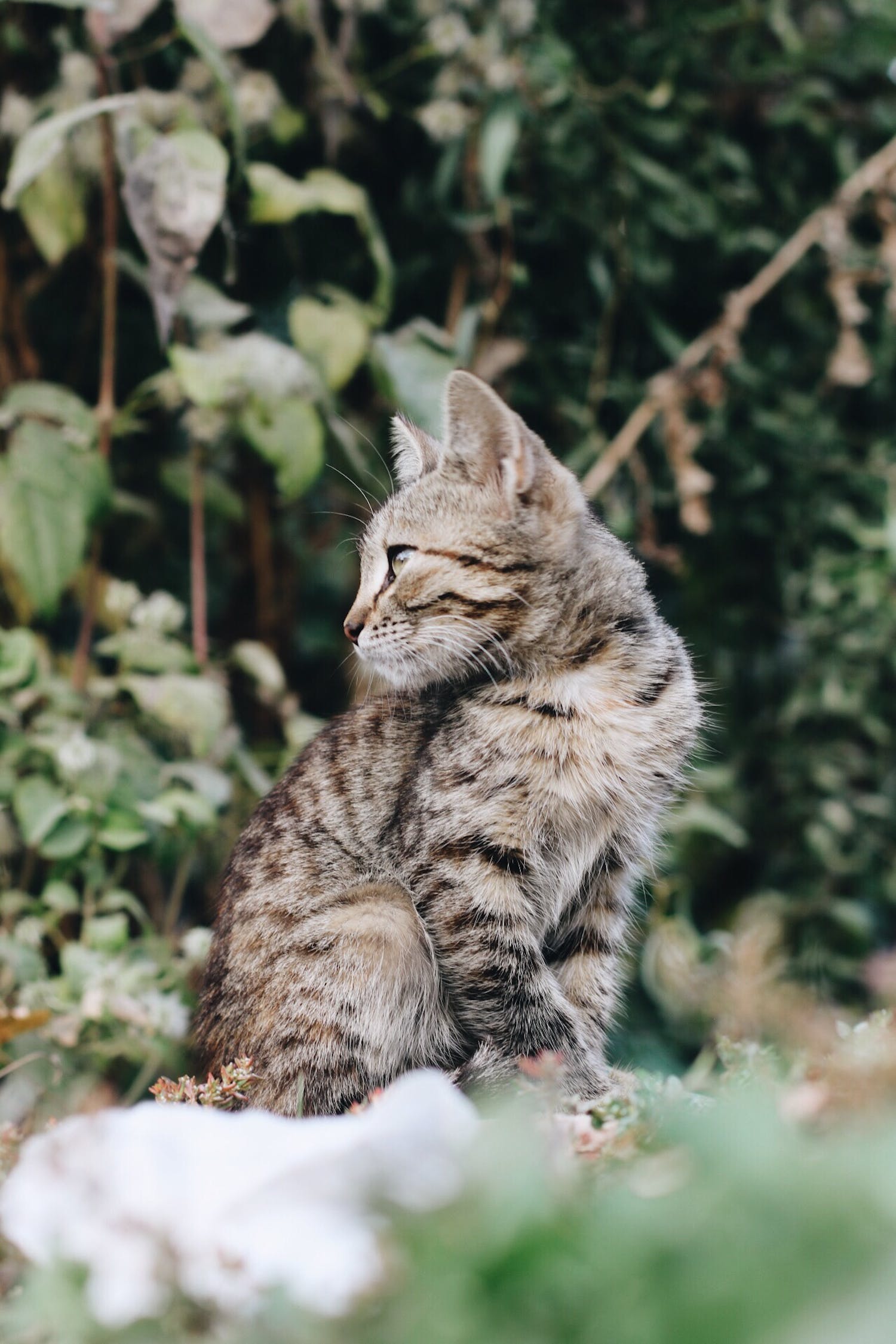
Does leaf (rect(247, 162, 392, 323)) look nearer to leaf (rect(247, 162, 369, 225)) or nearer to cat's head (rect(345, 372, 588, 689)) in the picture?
leaf (rect(247, 162, 369, 225))

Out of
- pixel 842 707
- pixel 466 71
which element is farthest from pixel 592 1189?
pixel 842 707

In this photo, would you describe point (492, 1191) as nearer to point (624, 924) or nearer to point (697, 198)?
point (624, 924)

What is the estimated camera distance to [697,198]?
137 inches

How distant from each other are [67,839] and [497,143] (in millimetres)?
1898

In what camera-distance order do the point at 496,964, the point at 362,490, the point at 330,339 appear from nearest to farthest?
the point at 496,964 → the point at 362,490 → the point at 330,339

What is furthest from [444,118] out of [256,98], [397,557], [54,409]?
[397,557]

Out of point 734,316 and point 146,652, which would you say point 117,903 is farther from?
point 734,316

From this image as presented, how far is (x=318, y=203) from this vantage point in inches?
98.9

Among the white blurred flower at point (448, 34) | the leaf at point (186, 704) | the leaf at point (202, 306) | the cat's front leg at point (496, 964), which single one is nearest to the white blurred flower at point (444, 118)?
the white blurred flower at point (448, 34)

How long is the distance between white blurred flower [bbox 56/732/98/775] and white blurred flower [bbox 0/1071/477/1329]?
1.37 m

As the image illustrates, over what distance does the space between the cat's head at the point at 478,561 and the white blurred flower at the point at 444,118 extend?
1.18 m

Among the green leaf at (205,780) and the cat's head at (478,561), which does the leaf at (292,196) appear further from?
the green leaf at (205,780)

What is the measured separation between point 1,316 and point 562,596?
5.59 feet

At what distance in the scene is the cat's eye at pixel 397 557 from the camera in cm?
201
